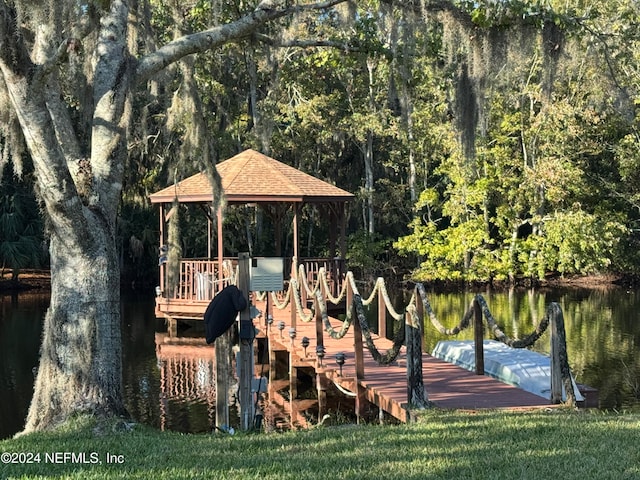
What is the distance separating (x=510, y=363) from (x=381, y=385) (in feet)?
5.30

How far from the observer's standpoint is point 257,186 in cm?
1848

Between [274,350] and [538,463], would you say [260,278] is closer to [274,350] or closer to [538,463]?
[538,463]

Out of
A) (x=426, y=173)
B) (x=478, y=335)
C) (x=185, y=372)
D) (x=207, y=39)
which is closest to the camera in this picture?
(x=207, y=39)

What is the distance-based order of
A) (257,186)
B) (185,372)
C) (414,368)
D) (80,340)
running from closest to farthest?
(80,340), (414,368), (185,372), (257,186)

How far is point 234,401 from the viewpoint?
11766 millimetres

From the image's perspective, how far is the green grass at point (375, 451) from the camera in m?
4.88

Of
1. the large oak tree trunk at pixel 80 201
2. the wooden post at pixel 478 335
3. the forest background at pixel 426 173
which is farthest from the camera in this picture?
the forest background at pixel 426 173

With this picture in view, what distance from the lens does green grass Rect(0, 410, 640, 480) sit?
16.0ft

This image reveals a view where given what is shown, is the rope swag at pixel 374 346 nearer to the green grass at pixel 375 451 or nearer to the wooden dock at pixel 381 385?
the wooden dock at pixel 381 385

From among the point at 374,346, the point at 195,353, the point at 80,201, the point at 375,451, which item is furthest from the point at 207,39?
the point at 195,353

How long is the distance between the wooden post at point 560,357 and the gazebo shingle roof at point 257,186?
35.8ft

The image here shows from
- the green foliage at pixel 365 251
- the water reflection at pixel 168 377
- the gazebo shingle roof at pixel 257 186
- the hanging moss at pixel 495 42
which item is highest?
the hanging moss at pixel 495 42

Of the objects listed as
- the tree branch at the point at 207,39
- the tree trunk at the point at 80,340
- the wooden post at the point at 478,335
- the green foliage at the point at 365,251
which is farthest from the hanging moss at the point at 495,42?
the green foliage at the point at 365,251

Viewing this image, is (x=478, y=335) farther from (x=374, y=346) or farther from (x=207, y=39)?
(x=207, y=39)
